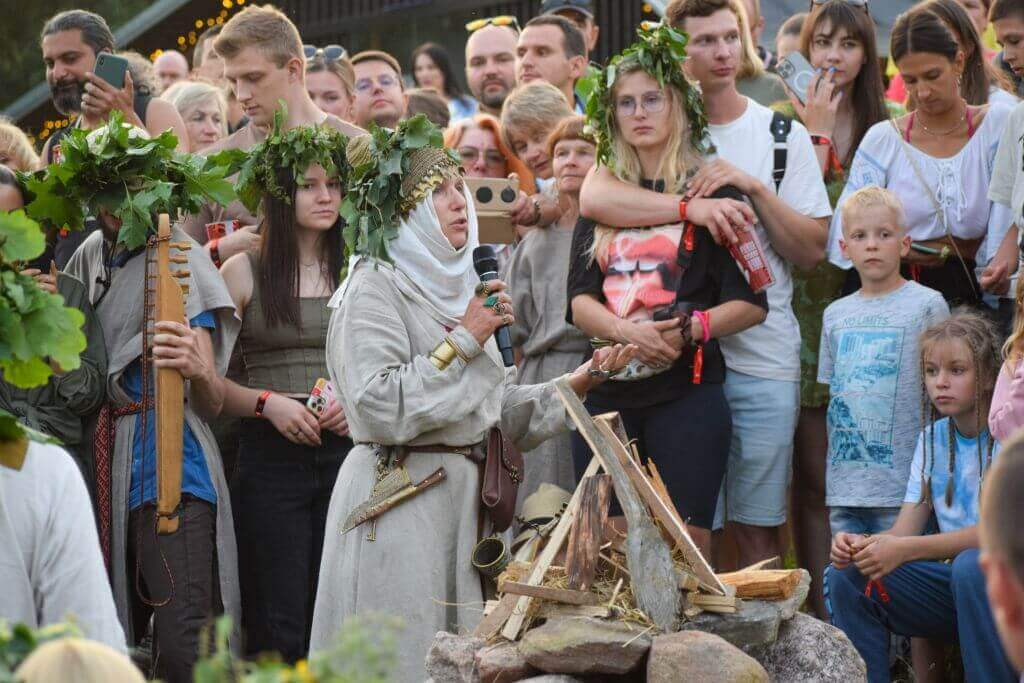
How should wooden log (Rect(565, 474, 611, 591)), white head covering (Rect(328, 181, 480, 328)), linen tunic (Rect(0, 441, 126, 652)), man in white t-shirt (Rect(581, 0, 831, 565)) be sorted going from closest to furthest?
1. linen tunic (Rect(0, 441, 126, 652))
2. wooden log (Rect(565, 474, 611, 591))
3. white head covering (Rect(328, 181, 480, 328))
4. man in white t-shirt (Rect(581, 0, 831, 565))

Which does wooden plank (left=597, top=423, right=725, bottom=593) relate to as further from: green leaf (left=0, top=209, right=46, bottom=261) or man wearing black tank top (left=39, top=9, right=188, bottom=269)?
man wearing black tank top (left=39, top=9, right=188, bottom=269)

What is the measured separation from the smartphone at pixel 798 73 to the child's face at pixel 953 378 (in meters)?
1.80

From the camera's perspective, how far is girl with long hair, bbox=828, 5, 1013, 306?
21.9 feet

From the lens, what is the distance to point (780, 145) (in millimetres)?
6875

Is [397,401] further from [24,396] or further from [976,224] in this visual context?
[976,224]

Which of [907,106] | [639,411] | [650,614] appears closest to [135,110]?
[639,411]

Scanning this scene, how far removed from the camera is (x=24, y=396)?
20.3ft

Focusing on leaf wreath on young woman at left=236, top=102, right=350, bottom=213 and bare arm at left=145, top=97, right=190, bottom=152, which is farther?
bare arm at left=145, top=97, right=190, bottom=152

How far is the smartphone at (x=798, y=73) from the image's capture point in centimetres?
730

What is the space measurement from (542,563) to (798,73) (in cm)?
320

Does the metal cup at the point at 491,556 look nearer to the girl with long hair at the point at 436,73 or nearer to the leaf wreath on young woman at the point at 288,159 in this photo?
the leaf wreath on young woman at the point at 288,159

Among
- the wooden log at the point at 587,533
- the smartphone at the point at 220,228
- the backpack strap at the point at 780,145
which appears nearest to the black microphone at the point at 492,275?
the wooden log at the point at 587,533

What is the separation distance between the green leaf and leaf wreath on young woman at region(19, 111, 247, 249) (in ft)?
7.70

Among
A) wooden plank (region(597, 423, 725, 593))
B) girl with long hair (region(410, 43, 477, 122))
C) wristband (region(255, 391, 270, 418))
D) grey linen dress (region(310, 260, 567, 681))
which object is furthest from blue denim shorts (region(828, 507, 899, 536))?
girl with long hair (region(410, 43, 477, 122))
